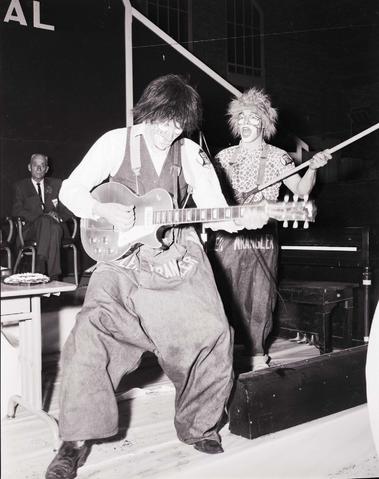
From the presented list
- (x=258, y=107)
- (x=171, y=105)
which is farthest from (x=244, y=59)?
(x=171, y=105)

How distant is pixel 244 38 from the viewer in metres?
6.59

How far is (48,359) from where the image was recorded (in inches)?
139

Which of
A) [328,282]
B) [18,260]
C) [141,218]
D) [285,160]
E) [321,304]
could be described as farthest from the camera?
[18,260]

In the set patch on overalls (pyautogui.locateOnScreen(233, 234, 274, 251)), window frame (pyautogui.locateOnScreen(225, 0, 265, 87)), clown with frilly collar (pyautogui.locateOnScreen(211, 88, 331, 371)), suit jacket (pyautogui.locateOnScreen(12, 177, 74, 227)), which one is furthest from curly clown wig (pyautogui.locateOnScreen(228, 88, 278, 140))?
suit jacket (pyautogui.locateOnScreen(12, 177, 74, 227))

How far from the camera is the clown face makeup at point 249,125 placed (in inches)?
122

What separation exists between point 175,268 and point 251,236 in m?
1.16

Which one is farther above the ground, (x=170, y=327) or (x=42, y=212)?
(x=42, y=212)

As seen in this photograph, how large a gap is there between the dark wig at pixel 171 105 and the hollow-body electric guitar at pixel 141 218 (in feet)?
1.02

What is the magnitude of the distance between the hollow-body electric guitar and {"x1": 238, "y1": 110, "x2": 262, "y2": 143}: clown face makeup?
1.16 meters

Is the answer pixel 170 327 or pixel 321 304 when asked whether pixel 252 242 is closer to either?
pixel 321 304

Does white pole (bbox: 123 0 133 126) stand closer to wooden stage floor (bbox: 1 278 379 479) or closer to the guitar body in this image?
the guitar body

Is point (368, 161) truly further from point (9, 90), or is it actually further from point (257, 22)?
point (9, 90)

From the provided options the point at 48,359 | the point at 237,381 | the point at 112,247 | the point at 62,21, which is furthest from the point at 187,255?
the point at 62,21

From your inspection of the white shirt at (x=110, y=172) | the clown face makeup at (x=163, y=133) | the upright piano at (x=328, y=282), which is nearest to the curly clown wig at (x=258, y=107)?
the white shirt at (x=110, y=172)
